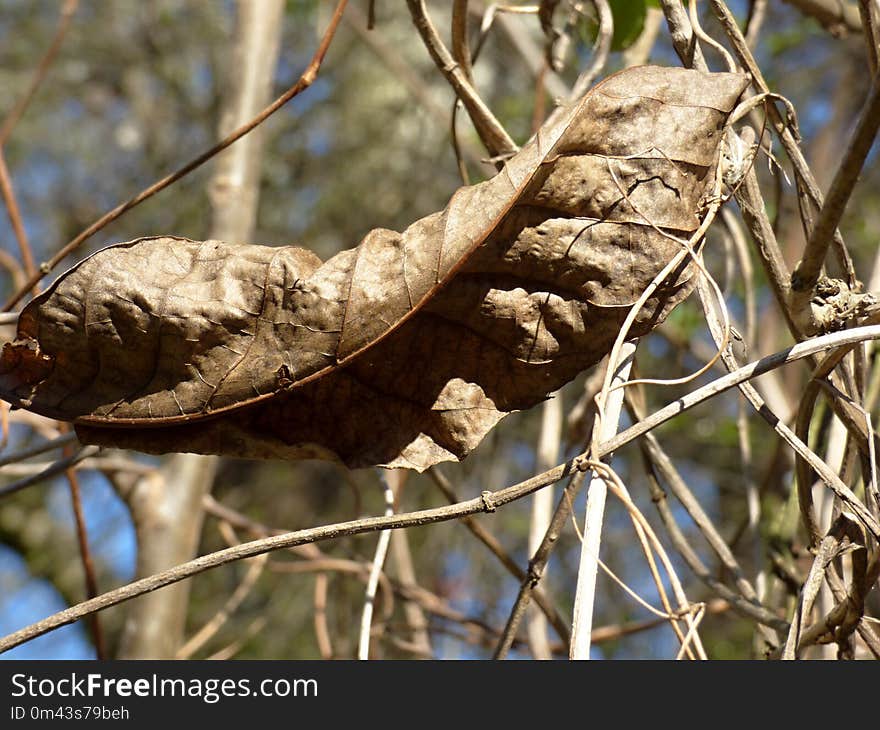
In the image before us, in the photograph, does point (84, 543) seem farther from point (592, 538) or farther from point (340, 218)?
point (340, 218)

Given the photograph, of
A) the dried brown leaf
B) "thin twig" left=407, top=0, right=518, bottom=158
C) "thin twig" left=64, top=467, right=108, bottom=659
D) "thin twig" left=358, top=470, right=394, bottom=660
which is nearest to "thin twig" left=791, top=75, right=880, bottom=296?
the dried brown leaf

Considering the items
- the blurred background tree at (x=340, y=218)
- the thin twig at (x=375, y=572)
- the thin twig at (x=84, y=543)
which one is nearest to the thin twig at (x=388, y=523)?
the thin twig at (x=375, y=572)

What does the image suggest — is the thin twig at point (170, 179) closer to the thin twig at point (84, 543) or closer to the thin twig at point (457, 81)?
the thin twig at point (457, 81)

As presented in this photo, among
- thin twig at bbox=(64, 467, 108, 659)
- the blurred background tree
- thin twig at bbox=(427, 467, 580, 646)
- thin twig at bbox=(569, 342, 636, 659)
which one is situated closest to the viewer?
thin twig at bbox=(569, 342, 636, 659)

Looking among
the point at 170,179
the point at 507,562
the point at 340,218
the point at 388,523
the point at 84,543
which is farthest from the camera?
the point at 340,218

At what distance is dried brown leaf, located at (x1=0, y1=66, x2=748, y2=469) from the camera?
71 centimetres

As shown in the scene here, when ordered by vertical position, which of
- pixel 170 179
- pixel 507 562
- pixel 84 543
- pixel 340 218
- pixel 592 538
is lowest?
pixel 592 538

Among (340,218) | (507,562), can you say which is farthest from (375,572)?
(340,218)

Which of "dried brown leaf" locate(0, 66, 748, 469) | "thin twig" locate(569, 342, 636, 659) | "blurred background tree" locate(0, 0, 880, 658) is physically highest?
"blurred background tree" locate(0, 0, 880, 658)

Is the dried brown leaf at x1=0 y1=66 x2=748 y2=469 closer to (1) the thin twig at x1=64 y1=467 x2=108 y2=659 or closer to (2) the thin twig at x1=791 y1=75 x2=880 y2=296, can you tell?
(2) the thin twig at x1=791 y1=75 x2=880 y2=296

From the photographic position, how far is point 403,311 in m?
0.73

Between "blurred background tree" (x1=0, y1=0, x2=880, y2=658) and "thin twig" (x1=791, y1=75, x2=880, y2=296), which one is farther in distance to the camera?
"blurred background tree" (x1=0, y1=0, x2=880, y2=658)
